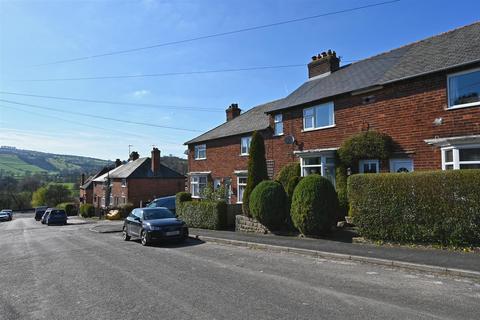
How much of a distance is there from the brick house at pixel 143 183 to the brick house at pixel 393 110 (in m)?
25.7

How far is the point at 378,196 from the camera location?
11.5 meters

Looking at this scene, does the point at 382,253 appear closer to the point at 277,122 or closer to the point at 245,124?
the point at 277,122

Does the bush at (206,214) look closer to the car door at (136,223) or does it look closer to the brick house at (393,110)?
the car door at (136,223)

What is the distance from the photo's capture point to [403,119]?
14930 millimetres

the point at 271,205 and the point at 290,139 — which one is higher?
the point at 290,139

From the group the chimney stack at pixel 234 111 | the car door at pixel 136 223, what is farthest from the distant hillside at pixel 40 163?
the car door at pixel 136 223

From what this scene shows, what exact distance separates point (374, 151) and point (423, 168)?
215 centimetres

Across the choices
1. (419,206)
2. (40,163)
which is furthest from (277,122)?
(40,163)

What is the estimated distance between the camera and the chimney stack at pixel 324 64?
22.8 metres

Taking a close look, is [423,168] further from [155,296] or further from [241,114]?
[241,114]

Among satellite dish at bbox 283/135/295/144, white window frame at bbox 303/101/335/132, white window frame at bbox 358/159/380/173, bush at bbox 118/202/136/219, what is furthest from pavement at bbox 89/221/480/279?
bush at bbox 118/202/136/219

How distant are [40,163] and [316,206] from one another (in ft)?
566

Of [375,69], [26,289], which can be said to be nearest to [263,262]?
[26,289]

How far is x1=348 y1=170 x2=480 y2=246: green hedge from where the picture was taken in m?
9.70
